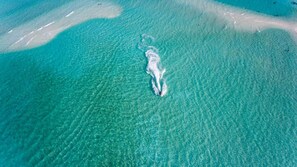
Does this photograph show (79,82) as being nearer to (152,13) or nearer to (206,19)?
(152,13)

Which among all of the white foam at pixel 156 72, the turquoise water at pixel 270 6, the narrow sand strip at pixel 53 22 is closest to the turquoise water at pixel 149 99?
the white foam at pixel 156 72

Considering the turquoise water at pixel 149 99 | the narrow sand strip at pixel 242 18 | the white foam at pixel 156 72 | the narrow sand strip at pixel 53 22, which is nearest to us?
the turquoise water at pixel 149 99

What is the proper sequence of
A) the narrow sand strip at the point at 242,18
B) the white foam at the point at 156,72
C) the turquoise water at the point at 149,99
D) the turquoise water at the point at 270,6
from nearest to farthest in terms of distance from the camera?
the turquoise water at the point at 149,99, the white foam at the point at 156,72, the narrow sand strip at the point at 242,18, the turquoise water at the point at 270,6

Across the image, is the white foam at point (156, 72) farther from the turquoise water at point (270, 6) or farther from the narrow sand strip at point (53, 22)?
the turquoise water at point (270, 6)

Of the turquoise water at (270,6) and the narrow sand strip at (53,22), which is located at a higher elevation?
the narrow sand strip at (53,22)

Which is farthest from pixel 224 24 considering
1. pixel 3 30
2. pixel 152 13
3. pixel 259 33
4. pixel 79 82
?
pixel 3 30

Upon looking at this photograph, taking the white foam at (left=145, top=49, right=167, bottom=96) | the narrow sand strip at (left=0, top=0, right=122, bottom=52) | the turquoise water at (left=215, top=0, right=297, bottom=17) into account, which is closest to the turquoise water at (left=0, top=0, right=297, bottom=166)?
the white foam at (left=145, top=49, right=167, bottom=96)
